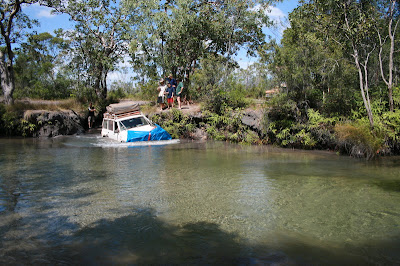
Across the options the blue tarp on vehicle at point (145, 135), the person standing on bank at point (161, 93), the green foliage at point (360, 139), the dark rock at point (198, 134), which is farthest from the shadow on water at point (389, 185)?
the person standing on bank at point (161, 93)

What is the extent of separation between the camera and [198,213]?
6.51 m

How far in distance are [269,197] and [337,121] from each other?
Result: 8.84 m

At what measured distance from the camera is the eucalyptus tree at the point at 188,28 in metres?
22.7

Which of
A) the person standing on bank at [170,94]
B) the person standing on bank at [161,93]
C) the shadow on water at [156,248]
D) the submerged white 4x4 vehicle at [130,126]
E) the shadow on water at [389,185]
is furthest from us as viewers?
the person standing on bank at [161,93]

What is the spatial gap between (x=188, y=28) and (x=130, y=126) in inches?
351

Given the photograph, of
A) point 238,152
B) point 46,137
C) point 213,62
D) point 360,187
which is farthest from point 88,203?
point 46,137

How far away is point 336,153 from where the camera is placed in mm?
14258

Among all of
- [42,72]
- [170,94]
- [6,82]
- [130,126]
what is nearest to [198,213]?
[130,126]

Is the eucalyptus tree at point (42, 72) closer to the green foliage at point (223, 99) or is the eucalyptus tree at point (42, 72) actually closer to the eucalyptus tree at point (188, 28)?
the eucalyptus tree at point (188, 28)

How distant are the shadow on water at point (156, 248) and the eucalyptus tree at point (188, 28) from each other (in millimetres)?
18805

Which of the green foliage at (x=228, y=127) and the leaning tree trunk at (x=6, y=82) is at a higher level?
the leaning tree trunk at (x=6, y=82)

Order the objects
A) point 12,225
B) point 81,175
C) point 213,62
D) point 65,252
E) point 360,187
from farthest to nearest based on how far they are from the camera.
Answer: point 213,62 → point 81,175 → point 360,187 → point 12,225 → point 65,252

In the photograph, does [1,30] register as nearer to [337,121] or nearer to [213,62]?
[213,62]

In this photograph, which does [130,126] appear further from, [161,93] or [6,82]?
[6,82]
